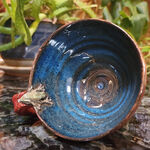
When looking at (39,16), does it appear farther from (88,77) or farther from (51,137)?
(51,137)

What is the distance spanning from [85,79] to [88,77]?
0.01 meters

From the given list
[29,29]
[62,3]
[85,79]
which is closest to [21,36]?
[29,29]

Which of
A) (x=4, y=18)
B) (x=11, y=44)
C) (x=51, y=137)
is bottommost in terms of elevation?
(x=51, y=137)

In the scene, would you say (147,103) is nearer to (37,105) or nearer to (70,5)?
(37,105)

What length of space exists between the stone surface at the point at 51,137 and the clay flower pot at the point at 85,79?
0.02 meters

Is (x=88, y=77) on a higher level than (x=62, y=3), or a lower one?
lower

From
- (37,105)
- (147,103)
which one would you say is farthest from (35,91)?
(147,103)

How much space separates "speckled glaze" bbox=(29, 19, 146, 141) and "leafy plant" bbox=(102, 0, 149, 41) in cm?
37

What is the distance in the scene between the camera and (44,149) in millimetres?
431

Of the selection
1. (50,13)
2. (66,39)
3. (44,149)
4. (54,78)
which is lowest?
(44,149)

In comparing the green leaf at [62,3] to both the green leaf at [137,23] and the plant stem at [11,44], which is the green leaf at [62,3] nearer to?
the plant stem at [11,44]

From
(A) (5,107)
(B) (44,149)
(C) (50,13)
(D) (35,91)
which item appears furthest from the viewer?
(C) (50,13)

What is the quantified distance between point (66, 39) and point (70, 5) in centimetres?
42

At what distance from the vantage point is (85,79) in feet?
2.08
